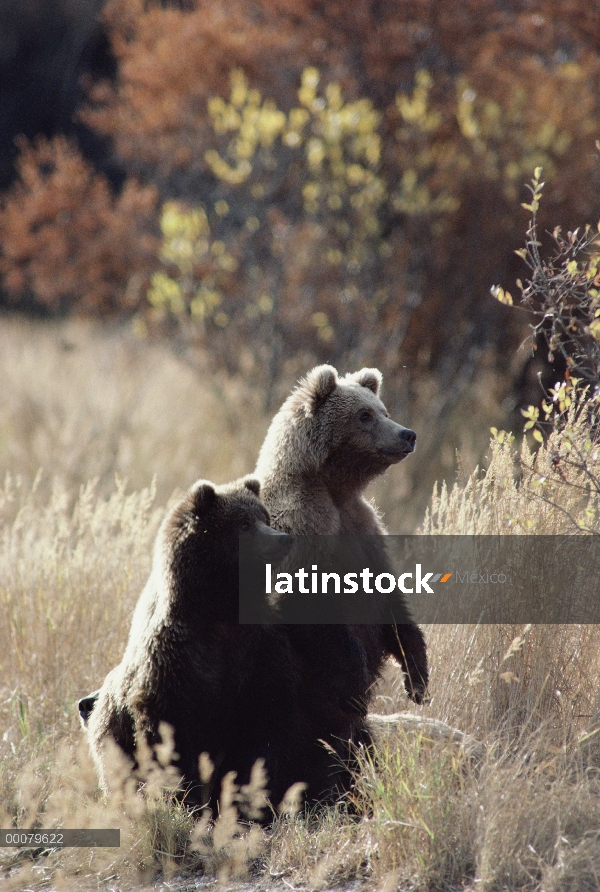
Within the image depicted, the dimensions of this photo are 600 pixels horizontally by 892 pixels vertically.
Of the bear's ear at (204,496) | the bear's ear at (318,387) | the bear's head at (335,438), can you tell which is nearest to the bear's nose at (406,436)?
the bear's head at (335,438)

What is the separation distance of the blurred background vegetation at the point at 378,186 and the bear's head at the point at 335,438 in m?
4.87

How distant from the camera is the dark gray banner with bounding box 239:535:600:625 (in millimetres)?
3689

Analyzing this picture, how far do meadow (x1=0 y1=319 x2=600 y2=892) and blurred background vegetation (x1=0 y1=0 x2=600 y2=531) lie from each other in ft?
14.0

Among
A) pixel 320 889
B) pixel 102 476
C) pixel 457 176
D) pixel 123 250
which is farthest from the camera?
pixel 123 250

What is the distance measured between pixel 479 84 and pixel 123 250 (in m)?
4.91

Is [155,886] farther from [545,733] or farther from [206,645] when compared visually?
[545,733]

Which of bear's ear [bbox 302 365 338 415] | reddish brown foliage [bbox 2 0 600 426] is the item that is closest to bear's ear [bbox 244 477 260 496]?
bear's ear [bbox 302 365 338 415]

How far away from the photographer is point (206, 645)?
12.0ft

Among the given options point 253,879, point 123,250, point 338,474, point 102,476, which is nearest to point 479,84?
point 123,250

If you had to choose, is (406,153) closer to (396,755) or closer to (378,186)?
(378,186)

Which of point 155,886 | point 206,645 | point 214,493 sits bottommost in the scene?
point 155,886

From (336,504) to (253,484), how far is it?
0.40 metres

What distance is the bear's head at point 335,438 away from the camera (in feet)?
13.2

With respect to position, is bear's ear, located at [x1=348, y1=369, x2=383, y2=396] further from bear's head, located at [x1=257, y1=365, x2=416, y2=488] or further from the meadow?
the meadow
